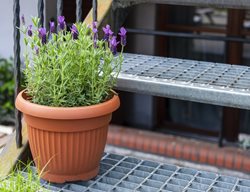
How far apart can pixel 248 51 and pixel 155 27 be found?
0.83 m

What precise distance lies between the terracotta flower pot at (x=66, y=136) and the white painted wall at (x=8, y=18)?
2.05 m

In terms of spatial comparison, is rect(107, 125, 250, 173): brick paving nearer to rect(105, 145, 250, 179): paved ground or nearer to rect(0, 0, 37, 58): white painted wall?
rect(105, 145, 250, 179): paved ground

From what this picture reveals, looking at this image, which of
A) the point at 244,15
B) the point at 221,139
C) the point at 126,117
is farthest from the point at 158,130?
the point at 244,15

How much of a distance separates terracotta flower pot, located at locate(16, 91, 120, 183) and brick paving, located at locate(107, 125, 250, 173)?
227 centimetres

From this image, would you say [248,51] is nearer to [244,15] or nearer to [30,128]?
[244,15]

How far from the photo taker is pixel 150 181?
2066mm

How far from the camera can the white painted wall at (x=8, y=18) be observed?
3996mm

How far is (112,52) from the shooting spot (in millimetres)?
2014

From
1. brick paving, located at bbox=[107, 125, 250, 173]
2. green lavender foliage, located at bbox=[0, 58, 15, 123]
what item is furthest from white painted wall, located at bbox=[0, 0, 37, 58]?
brick paving, located at bbox=[107, 125, 250, 173]

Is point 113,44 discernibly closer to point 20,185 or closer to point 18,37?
point 18,37

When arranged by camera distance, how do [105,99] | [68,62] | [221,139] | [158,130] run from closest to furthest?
[68,62], [105,99], [221,139], [158,130]

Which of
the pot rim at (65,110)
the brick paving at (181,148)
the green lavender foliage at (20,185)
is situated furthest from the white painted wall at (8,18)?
the green lavender foliage at (20,185)

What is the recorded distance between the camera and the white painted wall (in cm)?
400

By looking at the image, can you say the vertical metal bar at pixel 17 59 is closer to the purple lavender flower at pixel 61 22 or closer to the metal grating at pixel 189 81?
the purple lavender flower at pixel 61 22
